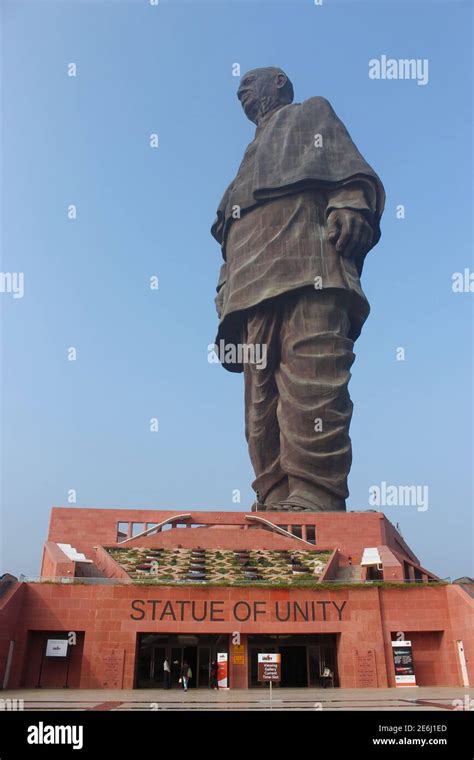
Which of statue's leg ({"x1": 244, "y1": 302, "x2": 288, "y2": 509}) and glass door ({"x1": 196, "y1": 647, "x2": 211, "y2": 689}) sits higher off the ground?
statue's leg ({"x1": 244, "y1": 302, "x2": 288, "y2": 509})

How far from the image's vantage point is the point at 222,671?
17.3m

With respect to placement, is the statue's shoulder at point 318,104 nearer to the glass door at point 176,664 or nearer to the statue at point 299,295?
the statue at point 299,295

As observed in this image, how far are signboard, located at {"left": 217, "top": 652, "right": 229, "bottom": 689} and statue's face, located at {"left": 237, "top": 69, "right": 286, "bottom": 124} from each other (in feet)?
105

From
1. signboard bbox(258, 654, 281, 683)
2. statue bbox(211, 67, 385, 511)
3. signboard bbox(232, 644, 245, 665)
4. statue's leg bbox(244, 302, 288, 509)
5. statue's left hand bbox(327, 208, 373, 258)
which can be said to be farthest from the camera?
statue's leg bbox(244, 302, 288, 509)

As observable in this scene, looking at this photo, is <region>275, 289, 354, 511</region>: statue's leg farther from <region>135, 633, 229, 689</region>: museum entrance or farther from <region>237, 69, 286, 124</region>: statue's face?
<region>237, 69, 286, 124</region>: statue's face

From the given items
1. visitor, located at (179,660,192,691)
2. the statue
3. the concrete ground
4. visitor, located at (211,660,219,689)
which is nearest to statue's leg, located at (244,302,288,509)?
the statue

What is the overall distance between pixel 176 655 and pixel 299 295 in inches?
775

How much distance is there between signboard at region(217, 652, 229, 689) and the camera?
17172 mm

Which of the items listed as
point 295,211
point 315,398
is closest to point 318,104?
point 295,211

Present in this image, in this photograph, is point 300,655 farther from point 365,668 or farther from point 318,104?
point 318,104

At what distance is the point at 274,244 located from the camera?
3447cm

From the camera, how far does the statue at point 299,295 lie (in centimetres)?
3186
